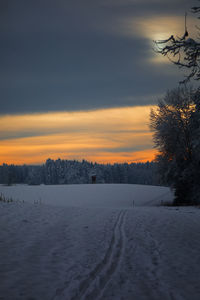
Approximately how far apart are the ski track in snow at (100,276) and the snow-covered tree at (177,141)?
2000cm

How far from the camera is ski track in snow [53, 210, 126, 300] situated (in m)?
4.05

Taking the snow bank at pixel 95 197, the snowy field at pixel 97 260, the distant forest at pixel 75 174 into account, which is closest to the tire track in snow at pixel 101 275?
the snowy field at pixel 97 260

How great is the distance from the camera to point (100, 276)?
4832mm

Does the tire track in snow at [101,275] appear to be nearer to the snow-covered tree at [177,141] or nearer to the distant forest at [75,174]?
the snow-covered tree at [177,141]

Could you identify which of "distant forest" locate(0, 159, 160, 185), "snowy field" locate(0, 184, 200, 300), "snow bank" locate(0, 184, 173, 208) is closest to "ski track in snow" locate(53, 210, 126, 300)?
"snowy field" locate(0, 184, 200, 300)

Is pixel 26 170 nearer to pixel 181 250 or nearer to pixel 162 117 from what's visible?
pixel 162 117

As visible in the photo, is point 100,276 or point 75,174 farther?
point 75,174

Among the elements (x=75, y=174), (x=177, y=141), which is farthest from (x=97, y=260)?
(x=75, y=174)

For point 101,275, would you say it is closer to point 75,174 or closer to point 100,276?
point 100,276

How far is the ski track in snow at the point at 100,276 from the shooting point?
4054 millimetres

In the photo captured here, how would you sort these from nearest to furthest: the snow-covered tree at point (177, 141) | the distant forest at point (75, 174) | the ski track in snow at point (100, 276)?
the ski track in snow at point (100, 276), the snow-covered tree at point (177, 141), the distant forest at point (75, 174)

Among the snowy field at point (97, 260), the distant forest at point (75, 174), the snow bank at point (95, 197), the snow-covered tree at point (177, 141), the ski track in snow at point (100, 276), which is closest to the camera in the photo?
the ski track in snow at point (100, 276)

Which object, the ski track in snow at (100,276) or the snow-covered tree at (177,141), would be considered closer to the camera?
the ski track in snow at (100,276)

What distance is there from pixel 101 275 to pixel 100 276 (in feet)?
0.19
